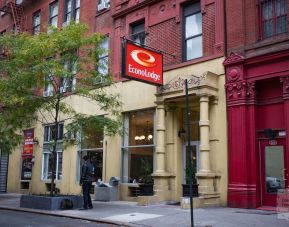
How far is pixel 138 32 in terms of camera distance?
1967 cm

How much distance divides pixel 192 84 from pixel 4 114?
7.43 m

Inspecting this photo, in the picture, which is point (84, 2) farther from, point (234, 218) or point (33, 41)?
point (234, 218)

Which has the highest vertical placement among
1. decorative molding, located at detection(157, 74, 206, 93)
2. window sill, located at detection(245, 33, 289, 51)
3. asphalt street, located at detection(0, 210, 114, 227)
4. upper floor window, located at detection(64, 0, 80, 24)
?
upper floor window, located at detection(64, 0, 80, 24)

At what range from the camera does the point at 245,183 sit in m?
14.4

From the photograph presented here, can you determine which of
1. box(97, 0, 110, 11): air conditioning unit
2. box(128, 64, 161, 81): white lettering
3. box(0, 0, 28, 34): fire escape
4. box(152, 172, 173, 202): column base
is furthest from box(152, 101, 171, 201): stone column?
box(0, 0, 28, 34): fire escape

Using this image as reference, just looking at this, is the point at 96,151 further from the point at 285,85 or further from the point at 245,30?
the point at 285,85

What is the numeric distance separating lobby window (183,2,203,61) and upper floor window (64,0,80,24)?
7603mm

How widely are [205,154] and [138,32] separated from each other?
720 centimetres

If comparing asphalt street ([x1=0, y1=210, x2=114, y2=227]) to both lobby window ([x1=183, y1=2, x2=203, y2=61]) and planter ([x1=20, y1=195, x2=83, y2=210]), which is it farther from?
lobby window ([x1=183, y1=2, x2=203, y2=61])

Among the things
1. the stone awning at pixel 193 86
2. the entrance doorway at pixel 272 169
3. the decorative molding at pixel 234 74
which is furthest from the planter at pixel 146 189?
the decorative molding at pixel 234 74

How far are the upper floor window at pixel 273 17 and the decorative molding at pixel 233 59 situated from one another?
1.16m

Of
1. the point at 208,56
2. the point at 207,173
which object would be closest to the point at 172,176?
the point at 207,173

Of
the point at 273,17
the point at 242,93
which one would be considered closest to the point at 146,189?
the point at 242,93

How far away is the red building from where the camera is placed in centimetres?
1421
